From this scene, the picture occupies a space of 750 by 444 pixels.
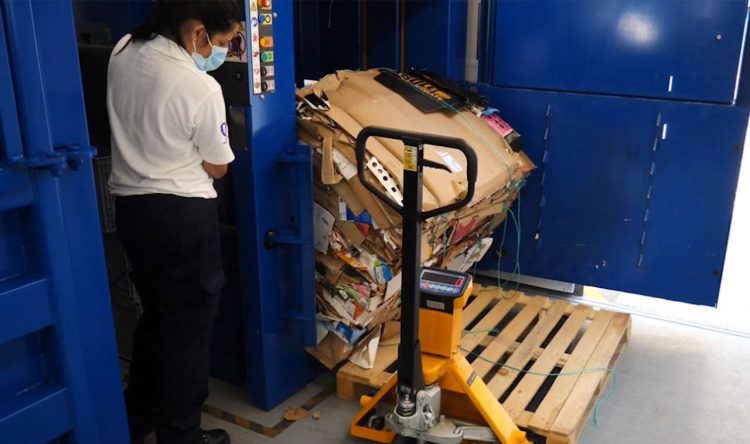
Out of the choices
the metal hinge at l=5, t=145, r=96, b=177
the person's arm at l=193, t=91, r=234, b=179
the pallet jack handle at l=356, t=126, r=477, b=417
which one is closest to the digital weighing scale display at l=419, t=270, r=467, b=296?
the pallet jack handle at l=356, t=126, r=477, b=417

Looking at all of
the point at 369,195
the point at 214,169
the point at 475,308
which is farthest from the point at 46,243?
the point at 475,308

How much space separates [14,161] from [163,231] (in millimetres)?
734

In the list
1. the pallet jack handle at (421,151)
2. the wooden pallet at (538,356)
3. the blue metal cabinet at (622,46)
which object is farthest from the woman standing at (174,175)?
the blue metal cabinet at (622,46)

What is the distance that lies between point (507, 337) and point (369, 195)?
1.34 meters

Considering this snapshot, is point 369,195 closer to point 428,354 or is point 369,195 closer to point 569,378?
point 428,354

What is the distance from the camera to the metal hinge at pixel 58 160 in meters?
1.87

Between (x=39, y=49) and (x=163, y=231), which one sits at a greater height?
(x=39, y=49)

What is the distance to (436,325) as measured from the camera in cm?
278

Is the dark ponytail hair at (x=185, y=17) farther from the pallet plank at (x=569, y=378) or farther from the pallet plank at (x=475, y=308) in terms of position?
the pallet plank at (x=475, y=308)

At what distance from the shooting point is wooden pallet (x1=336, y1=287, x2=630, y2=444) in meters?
3.17

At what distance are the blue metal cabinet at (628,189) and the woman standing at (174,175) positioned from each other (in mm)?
2291

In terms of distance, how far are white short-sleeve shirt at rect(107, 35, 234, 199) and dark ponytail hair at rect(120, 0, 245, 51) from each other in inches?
1.4

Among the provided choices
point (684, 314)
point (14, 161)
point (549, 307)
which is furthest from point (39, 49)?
point (684, 314)

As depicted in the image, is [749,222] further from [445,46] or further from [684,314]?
[445,46]
